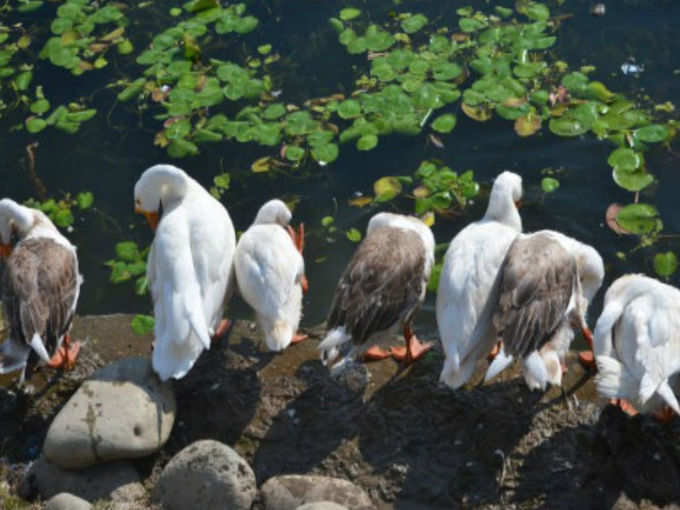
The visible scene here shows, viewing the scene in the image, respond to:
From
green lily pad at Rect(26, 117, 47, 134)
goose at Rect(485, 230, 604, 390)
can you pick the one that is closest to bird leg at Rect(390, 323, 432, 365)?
goose at Rect(485, 230, 604, 390)

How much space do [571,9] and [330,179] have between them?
2865 millimetres

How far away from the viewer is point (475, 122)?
27.5 ft

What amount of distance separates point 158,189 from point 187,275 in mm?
1237

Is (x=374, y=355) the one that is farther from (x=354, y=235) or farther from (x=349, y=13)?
(x=349, y=13)

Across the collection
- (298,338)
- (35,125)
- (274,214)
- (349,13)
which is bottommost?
(298,338)

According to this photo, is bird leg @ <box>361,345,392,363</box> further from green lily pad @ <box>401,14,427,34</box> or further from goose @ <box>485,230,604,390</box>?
green lily pad @ <box>401,14,427,34</box>

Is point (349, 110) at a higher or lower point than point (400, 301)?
lower

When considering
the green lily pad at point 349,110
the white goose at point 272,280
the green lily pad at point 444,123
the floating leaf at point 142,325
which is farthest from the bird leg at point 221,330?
the green lily pad at point 444,123

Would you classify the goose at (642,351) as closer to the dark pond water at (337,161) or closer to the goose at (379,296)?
the goose at (379,296)

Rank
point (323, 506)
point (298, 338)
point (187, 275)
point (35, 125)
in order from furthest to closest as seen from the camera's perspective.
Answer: point (35, 125), point (298, 338), point (187, 275), point (323, 506)

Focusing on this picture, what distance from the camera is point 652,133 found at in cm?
781

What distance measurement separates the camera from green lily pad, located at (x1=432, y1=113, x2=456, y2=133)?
8.14 meters

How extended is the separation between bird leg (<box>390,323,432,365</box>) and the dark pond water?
47 cm

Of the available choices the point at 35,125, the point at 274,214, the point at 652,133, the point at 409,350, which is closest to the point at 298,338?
the point at 409,350
